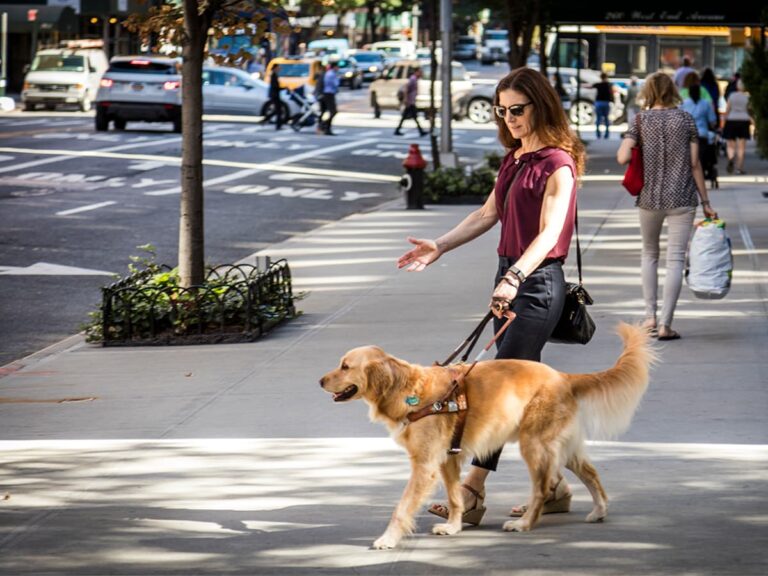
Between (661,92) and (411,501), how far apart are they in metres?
5.46

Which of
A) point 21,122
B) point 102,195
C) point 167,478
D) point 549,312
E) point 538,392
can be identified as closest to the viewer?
point 538,392

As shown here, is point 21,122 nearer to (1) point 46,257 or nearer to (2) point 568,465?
(1) point 46,257

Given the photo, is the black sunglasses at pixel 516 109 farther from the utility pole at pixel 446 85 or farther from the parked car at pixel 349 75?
the parked car at pixel 349 75

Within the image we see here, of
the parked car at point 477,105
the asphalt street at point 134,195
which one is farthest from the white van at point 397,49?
the asphalt street at point 134,195

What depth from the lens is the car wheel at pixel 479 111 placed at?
156ft

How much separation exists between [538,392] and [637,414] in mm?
2554

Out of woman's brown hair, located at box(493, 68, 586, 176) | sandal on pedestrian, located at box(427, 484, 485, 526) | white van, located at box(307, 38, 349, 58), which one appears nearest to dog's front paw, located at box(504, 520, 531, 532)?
sandal on pedestrian, located at box(427, 484, 485, 526)

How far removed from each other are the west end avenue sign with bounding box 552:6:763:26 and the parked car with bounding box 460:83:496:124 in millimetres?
18860

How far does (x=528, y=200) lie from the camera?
20.2 ft

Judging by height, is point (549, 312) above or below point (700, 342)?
above

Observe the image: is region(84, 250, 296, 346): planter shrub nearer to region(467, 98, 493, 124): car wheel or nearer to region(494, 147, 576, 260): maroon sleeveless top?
region(494, 147, 576, 260): maroon sleeveless top

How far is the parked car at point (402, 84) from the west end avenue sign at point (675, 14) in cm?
2028

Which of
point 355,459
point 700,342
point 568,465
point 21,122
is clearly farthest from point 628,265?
point 21,122

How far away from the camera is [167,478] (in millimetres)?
6984
